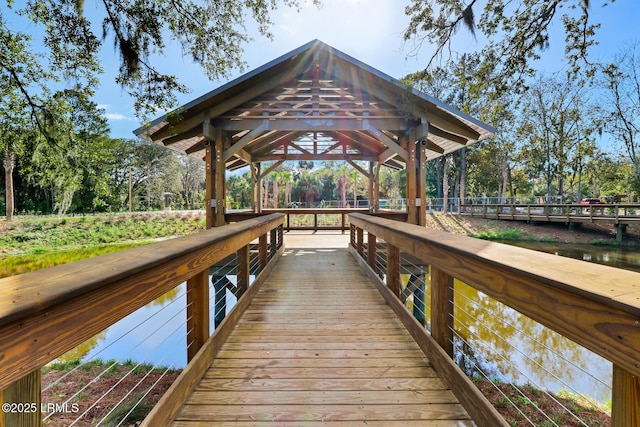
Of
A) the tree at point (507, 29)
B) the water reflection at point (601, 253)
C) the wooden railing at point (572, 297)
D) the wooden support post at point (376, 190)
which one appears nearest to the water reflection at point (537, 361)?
the tree at point (507, 29)

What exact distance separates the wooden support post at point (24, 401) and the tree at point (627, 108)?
71.7ft

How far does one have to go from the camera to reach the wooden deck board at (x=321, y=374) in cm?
166

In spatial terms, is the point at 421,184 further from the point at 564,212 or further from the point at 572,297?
the point at 564,212

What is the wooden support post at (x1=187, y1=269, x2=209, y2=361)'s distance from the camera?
2021 mm

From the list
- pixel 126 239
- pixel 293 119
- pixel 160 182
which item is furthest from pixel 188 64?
pixel 160 182

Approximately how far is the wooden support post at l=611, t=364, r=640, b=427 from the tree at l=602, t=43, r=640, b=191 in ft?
68.0

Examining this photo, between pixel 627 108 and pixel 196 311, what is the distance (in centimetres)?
2397

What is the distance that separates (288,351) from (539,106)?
26382 millimetres

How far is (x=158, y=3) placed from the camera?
13.3ft

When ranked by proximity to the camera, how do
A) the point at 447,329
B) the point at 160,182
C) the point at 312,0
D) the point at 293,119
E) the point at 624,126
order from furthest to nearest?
the point at 160,182
the point at 624,126
the point at 293,119
the point at 312,0
the point at 447,329

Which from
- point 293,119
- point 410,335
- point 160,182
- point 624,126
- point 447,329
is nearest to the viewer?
point 447,329

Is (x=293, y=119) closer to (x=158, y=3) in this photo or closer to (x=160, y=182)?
(x=158, y=3)

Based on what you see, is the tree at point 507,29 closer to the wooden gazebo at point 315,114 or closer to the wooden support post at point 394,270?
the wooden gazebo at point 315,114

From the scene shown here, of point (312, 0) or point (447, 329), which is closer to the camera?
point (447, 329)
